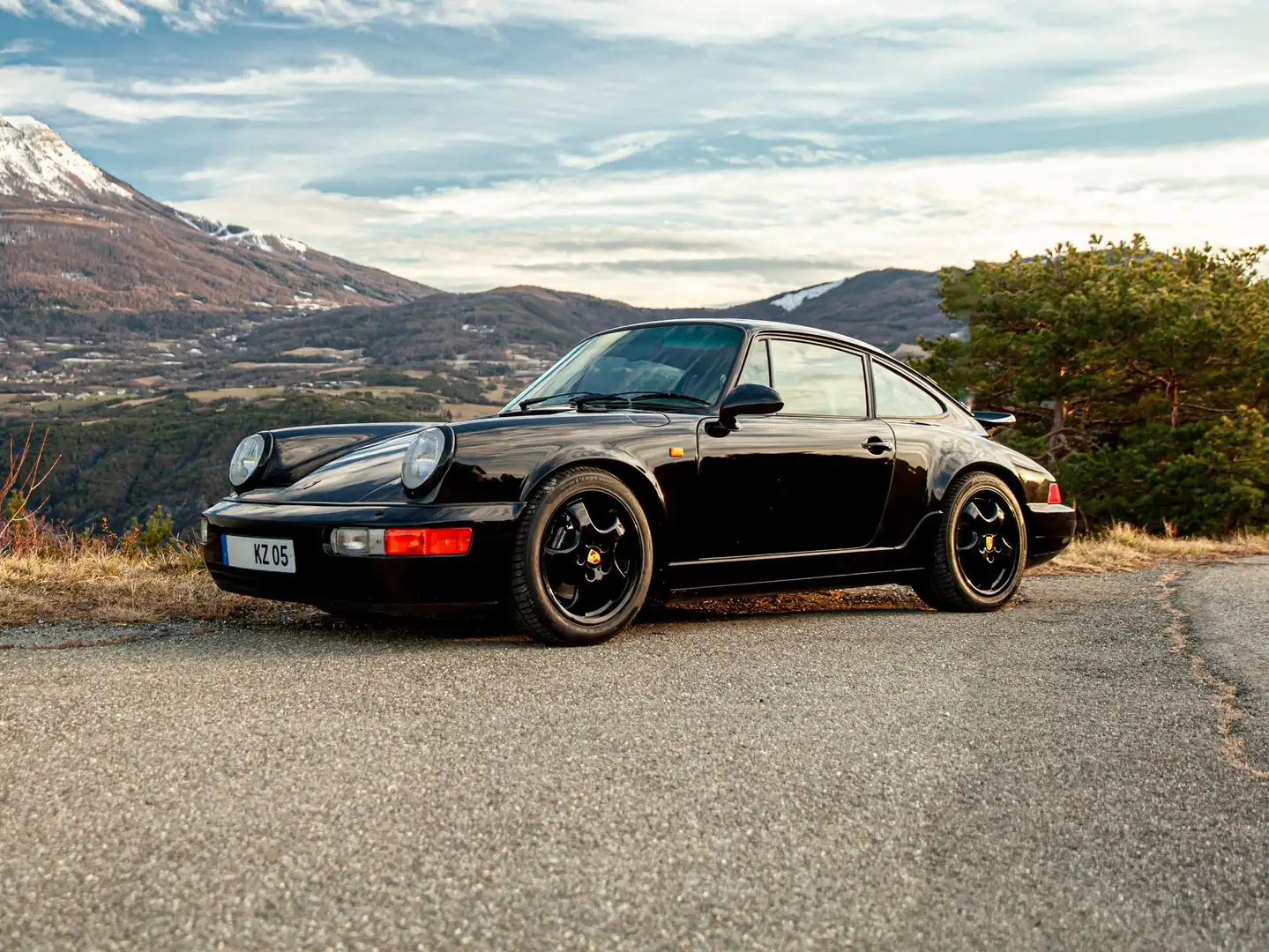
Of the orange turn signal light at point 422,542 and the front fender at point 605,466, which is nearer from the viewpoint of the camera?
the orange turn signal light at point 422,542

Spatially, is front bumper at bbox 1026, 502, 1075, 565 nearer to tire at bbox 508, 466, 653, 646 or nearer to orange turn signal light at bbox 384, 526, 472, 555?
tire at bbox 508, 466, 653, 646

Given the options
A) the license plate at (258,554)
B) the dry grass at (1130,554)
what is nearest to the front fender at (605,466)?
the license plate at (258,554)

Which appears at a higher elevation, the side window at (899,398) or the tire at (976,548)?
the side window at (899,398)

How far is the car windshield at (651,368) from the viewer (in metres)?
5.52

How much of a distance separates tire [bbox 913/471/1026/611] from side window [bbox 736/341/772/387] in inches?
50.4

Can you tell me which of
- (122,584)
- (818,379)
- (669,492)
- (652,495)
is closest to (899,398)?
(818,379)

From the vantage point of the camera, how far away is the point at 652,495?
16.4 ft

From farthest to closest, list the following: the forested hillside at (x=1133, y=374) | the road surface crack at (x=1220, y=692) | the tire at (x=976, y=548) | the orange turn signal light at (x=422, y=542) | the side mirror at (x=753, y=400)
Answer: the forested hillside at (x=1133, y=374) < the tire at (x=976, y=548) < the side mirror at (x=753, y=400) < the orange turn signal light at (x=422, y=542) < the road surface crack at (x=1220, y=692)

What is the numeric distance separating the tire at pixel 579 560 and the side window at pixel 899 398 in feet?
6.11

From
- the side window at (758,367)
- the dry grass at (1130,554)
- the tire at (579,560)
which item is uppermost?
the side window at (758,367)

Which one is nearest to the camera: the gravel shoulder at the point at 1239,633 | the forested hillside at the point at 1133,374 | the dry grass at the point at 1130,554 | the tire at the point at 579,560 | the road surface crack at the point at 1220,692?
the road surface crack at the point at 1220,692

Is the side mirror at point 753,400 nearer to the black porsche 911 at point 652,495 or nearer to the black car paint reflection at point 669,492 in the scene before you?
the black porsche 911 at point 652,495

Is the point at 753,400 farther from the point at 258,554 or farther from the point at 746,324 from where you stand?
the point at 258,554

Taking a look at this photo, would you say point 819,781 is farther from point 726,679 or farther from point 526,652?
point 526,652
